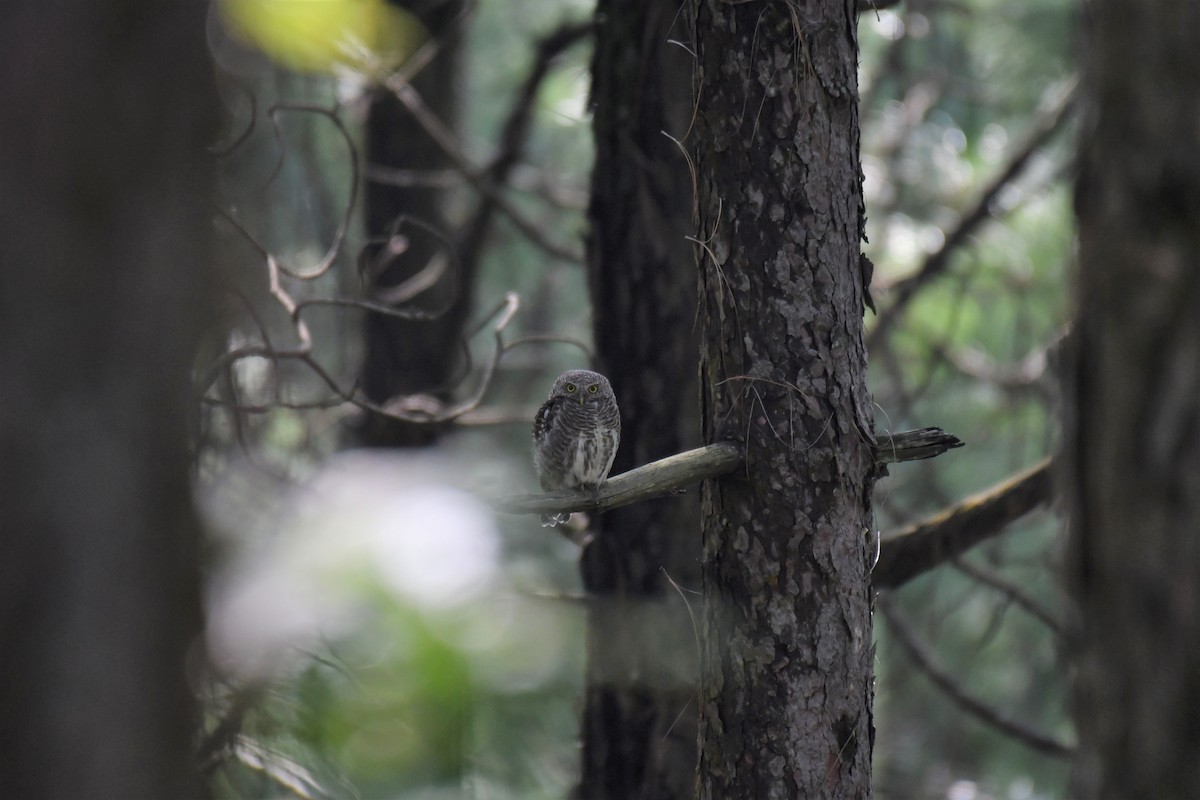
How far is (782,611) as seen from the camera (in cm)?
259

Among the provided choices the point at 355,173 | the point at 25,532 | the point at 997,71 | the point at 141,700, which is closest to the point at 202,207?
the point at 25,532

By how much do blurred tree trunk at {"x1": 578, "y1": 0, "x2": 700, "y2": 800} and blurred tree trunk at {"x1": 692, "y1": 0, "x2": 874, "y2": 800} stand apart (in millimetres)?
1467

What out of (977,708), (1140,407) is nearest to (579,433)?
(977,708)

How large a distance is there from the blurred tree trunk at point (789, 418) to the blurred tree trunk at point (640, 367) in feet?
4.81

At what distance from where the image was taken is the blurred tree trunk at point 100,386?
0.82 meters

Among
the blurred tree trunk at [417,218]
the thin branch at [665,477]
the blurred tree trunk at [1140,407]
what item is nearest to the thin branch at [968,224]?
the blurred tree trunk at [417,218]

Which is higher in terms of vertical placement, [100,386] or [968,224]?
[968,224]

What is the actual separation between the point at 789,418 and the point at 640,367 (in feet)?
5.55

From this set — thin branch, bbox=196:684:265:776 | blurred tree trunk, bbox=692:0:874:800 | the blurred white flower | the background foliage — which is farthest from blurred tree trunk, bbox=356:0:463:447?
the blurred white flower

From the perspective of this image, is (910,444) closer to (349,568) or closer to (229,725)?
(229,725)

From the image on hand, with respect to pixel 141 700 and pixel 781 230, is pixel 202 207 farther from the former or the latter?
pixel 781 230

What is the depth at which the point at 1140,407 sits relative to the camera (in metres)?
1.49

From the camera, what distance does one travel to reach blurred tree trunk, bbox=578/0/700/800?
4148 millimetres

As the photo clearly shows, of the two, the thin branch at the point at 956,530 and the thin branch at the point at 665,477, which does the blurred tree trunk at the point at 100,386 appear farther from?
the thin branch at the point at 956,530
